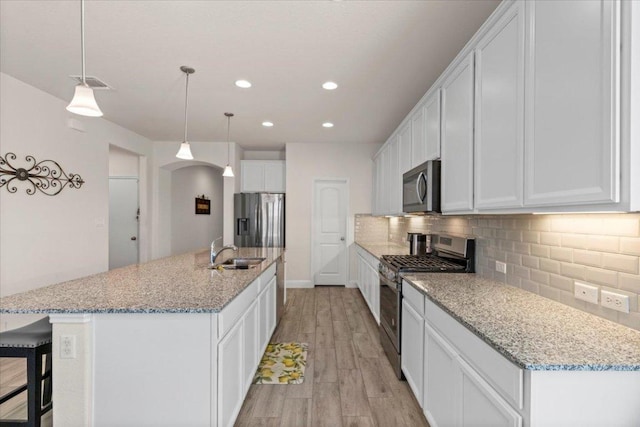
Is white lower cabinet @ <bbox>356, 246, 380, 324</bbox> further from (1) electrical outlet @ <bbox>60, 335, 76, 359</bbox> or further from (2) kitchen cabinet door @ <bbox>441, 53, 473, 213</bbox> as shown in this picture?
(1) electrical outlet @ <bbox>60, 335, 76, 359</bbox>

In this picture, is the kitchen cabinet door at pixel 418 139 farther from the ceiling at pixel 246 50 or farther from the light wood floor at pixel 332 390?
the light wood floor at pixel 332 390

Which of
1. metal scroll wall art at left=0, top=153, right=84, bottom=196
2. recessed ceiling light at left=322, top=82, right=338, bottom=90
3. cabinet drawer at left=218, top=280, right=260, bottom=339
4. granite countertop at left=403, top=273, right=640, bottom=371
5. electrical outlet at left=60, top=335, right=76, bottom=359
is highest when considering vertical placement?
recessed ceiling light at left=322, top=82, right=338, bottom=90

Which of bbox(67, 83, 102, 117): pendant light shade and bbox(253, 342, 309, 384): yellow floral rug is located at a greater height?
bbox(67, 83, 102, 117): pendant light shade

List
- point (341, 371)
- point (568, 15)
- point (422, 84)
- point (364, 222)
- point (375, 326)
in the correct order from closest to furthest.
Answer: point (568, 15) < point (341, 371) < point (422, 84) < point (375, 326) < point (364, 222)

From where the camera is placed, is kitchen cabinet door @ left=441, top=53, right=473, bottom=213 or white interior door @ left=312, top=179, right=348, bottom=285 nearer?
kitchen cabinet door @ left=441, top=53, right=473, bottom=213

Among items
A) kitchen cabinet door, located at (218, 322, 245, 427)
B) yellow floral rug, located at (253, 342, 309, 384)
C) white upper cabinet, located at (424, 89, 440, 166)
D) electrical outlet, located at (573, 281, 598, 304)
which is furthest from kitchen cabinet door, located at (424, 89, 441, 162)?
yellow floral rug, located at (253, 342, 309, 384)

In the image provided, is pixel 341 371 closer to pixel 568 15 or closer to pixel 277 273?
pixel 277 273

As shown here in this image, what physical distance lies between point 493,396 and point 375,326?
8.64 feet

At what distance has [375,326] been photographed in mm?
3695

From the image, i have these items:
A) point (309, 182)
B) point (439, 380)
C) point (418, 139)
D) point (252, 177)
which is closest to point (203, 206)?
point (252, 177)

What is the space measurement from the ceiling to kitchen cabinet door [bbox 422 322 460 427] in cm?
207

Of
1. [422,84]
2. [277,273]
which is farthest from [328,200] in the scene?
[422,84]

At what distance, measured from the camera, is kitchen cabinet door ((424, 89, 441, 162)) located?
7.99 ft

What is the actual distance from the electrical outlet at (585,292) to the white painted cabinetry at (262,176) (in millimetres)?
5002
